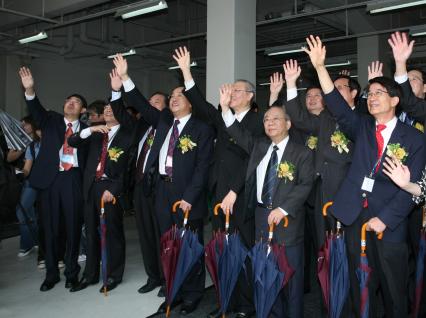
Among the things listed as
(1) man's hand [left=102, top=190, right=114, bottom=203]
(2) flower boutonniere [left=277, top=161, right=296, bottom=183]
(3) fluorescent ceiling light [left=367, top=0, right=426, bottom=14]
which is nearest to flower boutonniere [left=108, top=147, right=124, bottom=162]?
(1) man's hand [left=102, top=190, right=114, bottom=203]

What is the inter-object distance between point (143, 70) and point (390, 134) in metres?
11.0

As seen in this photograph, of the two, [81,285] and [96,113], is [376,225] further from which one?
[96,113]

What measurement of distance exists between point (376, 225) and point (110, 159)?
2.10 meters

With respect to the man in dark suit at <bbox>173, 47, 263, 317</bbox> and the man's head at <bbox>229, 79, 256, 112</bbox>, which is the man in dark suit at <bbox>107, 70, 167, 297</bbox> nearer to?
the man in dark suit at <bbox>173, 47, 263, 317</bbox>

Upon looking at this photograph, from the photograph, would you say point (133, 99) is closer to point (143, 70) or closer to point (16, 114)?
point (16, 114)

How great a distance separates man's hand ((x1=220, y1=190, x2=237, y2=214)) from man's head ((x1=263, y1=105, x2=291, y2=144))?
46 centimetres

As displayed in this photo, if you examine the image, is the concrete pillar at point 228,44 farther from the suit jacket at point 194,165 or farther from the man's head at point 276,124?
the man's head at point 276,124

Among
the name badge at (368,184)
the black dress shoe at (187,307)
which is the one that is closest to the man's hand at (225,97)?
the name badge at (368,184)

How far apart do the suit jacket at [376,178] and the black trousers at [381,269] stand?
6 cm

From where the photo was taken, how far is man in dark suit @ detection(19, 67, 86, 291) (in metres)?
3.49

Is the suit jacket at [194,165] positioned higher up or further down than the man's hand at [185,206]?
higher up

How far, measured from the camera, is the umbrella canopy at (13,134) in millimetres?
3277

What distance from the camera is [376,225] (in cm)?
219

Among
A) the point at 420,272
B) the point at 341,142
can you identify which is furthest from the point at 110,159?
the point at 420,272
